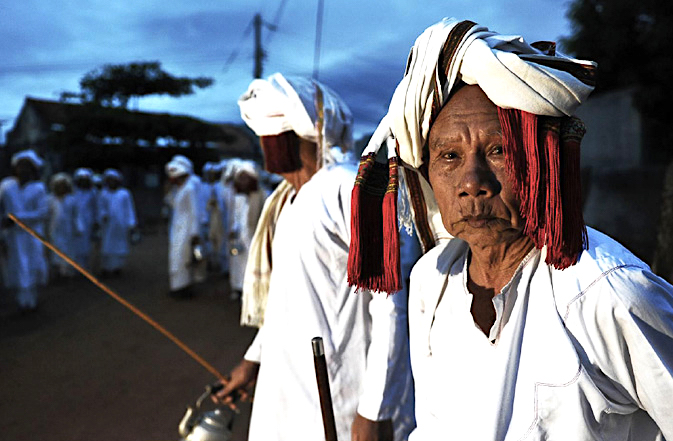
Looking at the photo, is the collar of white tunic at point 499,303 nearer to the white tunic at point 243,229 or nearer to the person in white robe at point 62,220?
the white tunic at point 243,229

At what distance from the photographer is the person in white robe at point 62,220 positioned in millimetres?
12461

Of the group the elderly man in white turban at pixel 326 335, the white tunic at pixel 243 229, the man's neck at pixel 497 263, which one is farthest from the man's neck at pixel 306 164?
the white tunic at pixel 243 229

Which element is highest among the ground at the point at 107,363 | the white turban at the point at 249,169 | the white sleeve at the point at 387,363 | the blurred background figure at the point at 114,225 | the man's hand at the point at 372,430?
the white turban at the point at 249,169

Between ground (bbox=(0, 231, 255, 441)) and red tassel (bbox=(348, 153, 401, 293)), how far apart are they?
3305 millimetres

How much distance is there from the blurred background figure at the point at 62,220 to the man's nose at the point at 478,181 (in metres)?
12.6

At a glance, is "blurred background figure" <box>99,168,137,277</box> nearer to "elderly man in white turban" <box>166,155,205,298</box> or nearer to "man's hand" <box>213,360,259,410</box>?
"elderly man in white turban" <box>166,155,205,298</box>

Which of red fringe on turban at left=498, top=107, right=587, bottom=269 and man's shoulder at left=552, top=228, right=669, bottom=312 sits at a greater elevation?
red fringe on turban at left=498, top=107, right=587, bottom=269

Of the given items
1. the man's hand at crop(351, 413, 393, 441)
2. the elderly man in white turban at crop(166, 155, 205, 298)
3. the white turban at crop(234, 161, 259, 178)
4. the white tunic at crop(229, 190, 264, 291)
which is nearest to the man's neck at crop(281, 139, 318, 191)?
the man's hand at crop(351, 413, 393, 441)

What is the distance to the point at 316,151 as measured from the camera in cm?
272

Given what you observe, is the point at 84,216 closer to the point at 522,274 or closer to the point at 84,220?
the point at 84,220

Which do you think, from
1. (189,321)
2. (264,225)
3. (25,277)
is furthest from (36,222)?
(264,225)

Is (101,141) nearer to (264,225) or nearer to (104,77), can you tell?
(104,77)

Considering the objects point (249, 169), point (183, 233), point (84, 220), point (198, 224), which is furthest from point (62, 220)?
point (249, 169)

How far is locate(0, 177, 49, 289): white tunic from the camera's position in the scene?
8.40 meters
